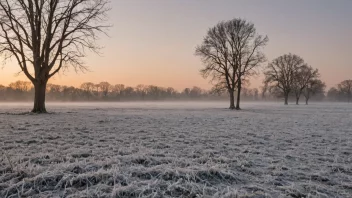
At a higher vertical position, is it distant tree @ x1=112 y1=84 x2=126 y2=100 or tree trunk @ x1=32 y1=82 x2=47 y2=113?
distant tree @ x1=112 y1=84 x2=126 y2=100

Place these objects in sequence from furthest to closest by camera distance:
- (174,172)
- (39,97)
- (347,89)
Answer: (347,89) < (39,97) < (174,172)

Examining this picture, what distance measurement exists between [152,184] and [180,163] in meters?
1.78

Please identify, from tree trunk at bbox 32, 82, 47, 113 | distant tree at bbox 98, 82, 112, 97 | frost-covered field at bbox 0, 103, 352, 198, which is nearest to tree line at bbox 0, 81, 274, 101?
distant tree at bbox 98, 82, 112, 97

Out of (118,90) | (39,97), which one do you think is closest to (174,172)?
(39,97)

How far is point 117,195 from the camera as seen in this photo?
14.0 ft

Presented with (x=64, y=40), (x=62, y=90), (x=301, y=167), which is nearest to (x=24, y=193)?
(x=301, y=167)

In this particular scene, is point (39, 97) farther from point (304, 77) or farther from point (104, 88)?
point (104, 88)

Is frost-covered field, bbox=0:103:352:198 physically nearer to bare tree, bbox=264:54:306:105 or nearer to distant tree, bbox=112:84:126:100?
bare tree, bbox=264:54:306:105

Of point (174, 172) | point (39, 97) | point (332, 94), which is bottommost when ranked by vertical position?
point (174, 172)

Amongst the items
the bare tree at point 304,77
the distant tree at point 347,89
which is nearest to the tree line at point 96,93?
the distant tree at point 347,89

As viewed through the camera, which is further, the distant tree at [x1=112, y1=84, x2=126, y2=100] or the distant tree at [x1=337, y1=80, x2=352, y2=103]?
the distant tree at [x1=112, y1=84, x2=126, y2=100]

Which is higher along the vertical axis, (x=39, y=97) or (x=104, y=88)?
(x=104, y=88)

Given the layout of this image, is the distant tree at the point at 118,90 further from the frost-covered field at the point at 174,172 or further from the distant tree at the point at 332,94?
the frost-covered field at the point at 174,172

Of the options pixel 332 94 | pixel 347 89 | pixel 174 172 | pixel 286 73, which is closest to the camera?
pixel 174 172
